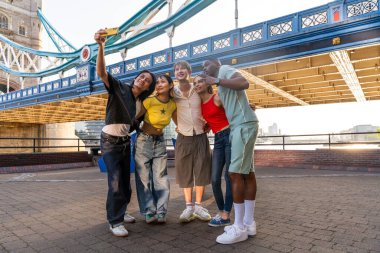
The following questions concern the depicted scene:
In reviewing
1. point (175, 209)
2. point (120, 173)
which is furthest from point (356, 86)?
point (120, 173)

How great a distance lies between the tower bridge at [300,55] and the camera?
7.66m

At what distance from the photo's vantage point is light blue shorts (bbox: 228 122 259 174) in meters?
2.66

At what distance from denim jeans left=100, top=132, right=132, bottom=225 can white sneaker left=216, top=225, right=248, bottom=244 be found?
106 cm

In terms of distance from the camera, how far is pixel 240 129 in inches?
106

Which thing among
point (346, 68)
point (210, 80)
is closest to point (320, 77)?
point (346, 68)

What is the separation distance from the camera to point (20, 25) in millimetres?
45188

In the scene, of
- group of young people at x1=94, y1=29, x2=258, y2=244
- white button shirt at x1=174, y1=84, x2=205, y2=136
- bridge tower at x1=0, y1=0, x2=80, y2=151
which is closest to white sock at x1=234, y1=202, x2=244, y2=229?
group of young people at x1=94, y1=29, x2=258, y2=244

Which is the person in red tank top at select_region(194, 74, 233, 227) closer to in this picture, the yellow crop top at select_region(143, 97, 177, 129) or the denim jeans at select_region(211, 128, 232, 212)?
the denim jeans at select_region(211, 128, 232, 212)

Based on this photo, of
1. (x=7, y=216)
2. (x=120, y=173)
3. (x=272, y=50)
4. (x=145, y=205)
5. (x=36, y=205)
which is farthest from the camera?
(x=272, y=50)

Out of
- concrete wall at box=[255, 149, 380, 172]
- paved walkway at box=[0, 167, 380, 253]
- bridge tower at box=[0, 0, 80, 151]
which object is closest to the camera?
paved walkway at box=[0, 167, 380, 253]

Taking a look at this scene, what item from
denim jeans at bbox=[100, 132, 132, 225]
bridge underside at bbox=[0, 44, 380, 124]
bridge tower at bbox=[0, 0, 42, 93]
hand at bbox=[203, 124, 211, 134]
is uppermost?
bridge tower at bbox=[0, 0, 42, 93]

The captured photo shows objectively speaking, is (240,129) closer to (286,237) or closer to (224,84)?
(224,84)

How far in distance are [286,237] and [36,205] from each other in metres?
3.64

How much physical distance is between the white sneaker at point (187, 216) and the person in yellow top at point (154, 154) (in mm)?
196
